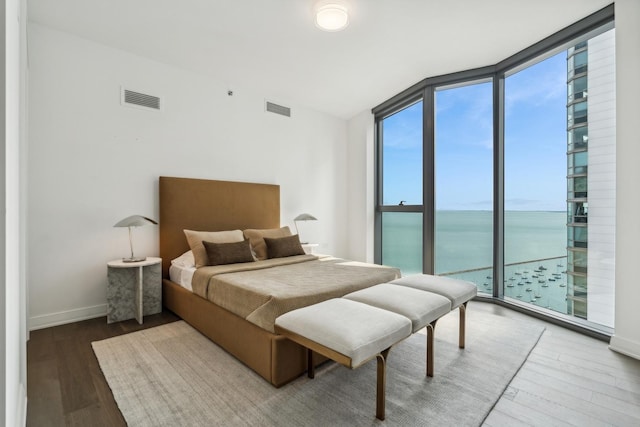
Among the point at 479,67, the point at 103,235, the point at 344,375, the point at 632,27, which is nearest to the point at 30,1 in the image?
the point at 103,235

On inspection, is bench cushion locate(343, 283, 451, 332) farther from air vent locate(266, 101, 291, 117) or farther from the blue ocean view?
air vent locate(266, 101, 291, 117)

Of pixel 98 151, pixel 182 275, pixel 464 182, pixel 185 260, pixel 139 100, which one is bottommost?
pixel 182 275

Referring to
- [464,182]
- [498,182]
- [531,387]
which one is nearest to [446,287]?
[531,387]

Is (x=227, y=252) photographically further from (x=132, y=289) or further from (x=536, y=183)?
(x=536, y=183)

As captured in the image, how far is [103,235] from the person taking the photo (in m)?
3.14

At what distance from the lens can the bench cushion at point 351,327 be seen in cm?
146

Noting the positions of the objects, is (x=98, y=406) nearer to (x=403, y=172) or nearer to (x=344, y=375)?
(x=344, y=375)

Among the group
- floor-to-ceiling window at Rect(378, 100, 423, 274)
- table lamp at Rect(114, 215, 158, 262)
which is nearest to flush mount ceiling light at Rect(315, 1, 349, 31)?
floor-to-ceiling window at Rect(378, 100, 423, 274)

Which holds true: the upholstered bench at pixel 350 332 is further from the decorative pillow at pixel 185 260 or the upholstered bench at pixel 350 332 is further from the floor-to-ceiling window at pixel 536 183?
the floor-to-ceiling window at pixel 536 183

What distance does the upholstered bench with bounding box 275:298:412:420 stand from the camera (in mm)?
1463

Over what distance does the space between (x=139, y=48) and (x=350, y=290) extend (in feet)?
11.0

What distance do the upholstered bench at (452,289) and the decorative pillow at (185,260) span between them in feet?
7.12

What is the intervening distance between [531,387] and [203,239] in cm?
314

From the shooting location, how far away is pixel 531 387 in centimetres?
189
